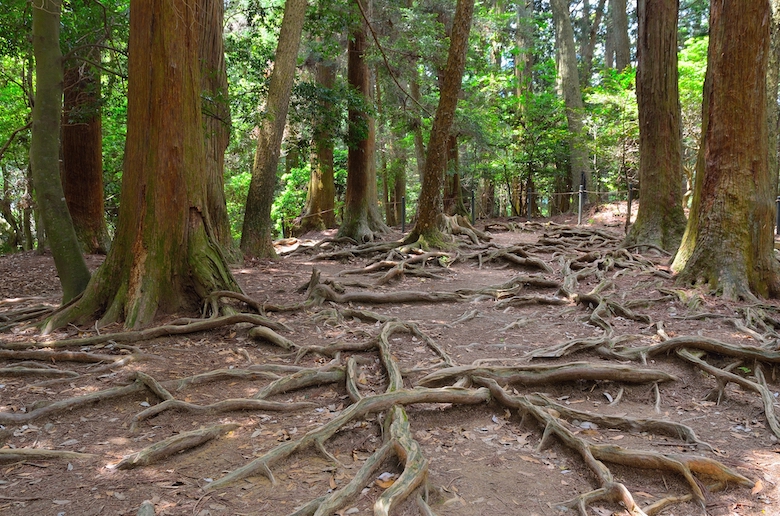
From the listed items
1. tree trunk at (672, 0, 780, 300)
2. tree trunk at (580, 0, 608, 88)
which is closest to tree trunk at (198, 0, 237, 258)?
tree trunk at (672, 0, 780, 300)

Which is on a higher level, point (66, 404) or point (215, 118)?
point (215, 118)

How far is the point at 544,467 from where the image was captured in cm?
368

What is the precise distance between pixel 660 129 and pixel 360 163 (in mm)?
7133

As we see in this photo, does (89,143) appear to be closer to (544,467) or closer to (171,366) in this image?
(171,366)

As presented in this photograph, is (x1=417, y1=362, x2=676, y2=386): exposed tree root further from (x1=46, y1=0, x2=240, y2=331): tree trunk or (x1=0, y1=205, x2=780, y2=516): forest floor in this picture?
(x1=46, y1=0, x2=240, y2=331): tree trunk

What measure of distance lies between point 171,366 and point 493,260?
7506mm

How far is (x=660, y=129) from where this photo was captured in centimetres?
1065

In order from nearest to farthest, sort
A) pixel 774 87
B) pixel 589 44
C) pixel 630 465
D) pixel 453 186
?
1. pixel 630 465
2. pixel 774 87
3. pixel 453 186
4. pixel 589 44

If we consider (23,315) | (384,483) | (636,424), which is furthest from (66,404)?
(636,424)

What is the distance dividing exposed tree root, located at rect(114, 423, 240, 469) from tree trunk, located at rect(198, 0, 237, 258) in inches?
246

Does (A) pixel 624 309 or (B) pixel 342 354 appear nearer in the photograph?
(B) pixel 342 354

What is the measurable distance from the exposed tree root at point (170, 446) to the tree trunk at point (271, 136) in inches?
291

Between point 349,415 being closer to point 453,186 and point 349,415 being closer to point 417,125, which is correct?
point 417,125

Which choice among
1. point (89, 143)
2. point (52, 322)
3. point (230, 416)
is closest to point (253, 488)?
point (230, 416)
